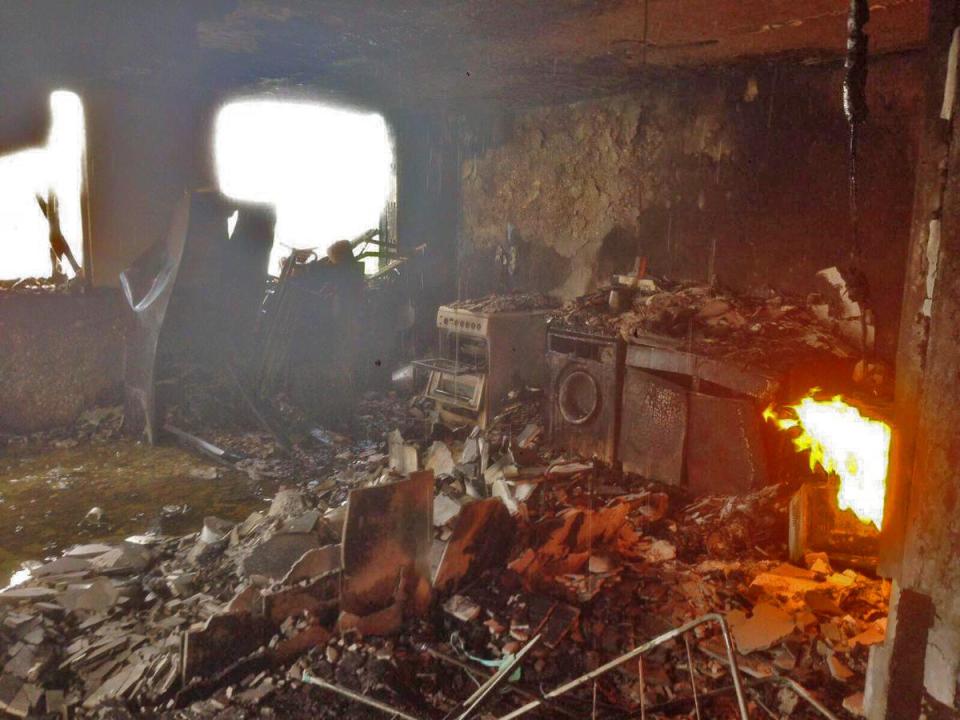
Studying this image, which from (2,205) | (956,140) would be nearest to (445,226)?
(2,205)

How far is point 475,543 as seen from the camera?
3832mm

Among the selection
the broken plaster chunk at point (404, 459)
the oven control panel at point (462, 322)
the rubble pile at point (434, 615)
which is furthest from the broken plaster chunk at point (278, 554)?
the oven control panel at point (462, 322)

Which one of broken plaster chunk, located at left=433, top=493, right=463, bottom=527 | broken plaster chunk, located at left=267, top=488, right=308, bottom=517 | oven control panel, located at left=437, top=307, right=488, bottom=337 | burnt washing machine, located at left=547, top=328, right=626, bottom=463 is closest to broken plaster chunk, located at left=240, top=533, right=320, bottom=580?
broken plaster chunk, located at left=267, top=488, right=308, bottom=517

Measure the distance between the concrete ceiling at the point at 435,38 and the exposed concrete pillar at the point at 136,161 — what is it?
47cm

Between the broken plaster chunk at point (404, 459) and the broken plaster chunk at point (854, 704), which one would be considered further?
the broken plaster chunk at point (404, 459)

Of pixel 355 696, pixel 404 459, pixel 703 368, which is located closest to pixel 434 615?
pixel 355 696

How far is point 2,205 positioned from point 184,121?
86.0 inches

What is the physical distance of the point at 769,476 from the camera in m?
4.61

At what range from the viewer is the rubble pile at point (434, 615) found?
3.04m

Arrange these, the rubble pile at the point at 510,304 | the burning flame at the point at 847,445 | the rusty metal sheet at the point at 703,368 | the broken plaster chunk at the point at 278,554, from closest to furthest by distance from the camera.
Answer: the broken plaster chunk at the point at 278,554, the burning flame at the point at 847,445, the rusty metal sheet at the point at 703,368, the rubble pile at the point at 510,304

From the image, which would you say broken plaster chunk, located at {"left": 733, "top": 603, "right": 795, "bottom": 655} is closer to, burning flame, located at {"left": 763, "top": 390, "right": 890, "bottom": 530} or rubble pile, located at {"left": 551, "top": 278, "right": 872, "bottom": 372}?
burning flame, located at {"left": 763, "top": 390, "right": 890, "bottom": 530}

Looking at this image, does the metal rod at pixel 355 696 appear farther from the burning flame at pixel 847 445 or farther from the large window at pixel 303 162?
the large window at pixel 303 162

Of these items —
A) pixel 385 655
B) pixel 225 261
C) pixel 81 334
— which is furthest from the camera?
pixel 81 334

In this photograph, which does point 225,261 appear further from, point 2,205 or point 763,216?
point 763,216
